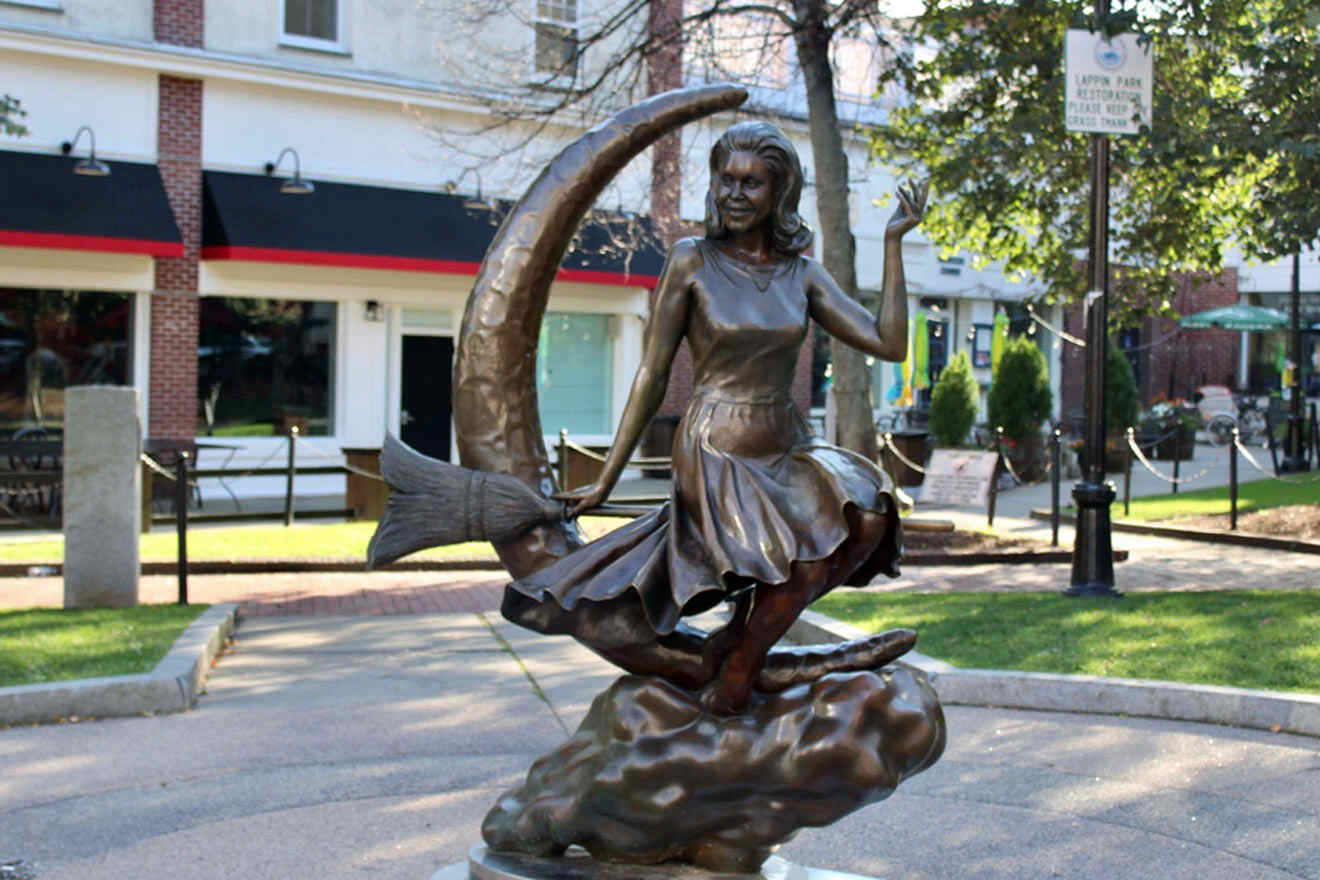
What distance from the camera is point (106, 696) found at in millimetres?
6754

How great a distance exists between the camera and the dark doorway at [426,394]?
65.6 feet

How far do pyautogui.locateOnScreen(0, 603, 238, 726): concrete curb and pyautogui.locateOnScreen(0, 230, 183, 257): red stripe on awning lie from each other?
9.91 meters

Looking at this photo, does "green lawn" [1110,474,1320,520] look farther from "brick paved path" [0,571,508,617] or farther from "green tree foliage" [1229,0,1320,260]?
"brick paved path" [0,571,508,617]

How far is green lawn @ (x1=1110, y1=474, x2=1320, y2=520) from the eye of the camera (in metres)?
15.9

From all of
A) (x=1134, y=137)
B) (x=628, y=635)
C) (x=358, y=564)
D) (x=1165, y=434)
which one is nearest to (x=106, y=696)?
(x=628, y=635)

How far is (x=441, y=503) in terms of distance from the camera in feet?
13.6

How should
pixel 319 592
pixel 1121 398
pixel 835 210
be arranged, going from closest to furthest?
pixel 319 592, pixel 835 210, pixel 1121 398

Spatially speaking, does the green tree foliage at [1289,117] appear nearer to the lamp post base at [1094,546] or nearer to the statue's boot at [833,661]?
the lamp post base at [1094,546]

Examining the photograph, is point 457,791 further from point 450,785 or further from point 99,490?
point 99,490

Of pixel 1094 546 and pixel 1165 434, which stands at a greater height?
pixel 1165 434

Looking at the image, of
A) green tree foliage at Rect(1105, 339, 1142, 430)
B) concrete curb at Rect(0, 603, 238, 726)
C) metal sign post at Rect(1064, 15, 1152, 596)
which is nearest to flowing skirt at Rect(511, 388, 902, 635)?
concrete curb at Rect(0, 603, 238, 726)

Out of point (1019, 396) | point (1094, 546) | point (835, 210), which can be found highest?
point (835, 210)

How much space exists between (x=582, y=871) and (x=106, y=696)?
3.68 metres

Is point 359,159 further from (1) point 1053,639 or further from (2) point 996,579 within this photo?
(1) point 1053,639
